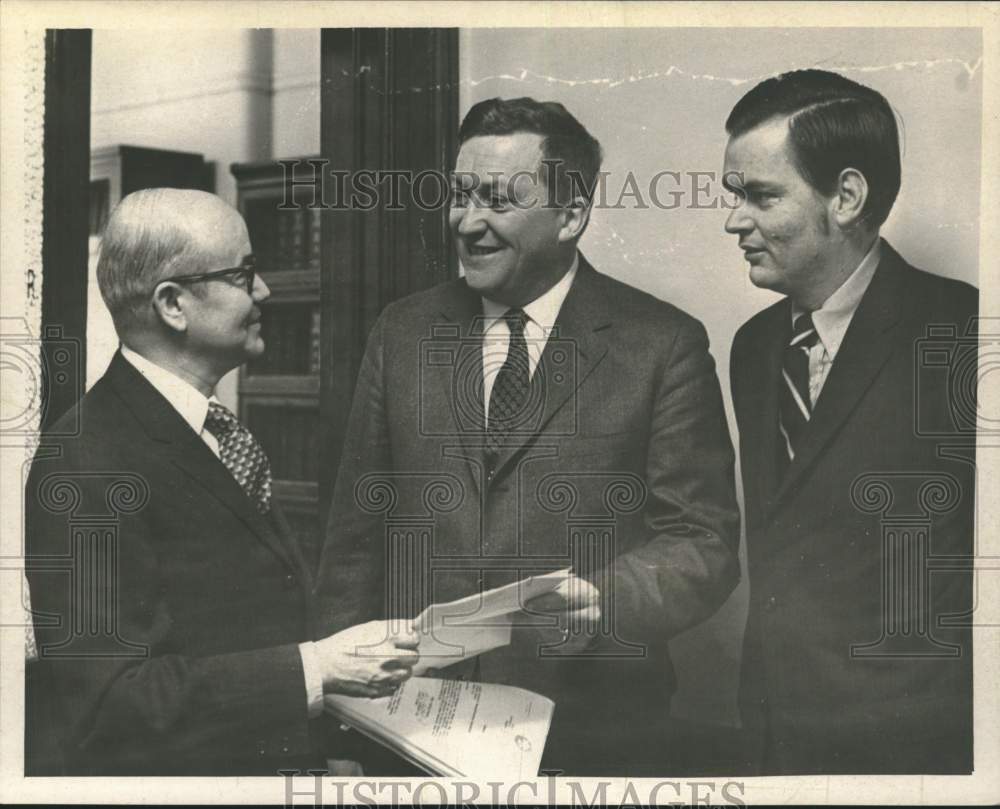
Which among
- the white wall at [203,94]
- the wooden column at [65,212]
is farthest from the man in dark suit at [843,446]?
the wooden column at [65,212]

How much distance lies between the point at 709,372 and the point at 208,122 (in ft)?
4.37

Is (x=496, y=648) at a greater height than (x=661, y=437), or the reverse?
(x=661, y=437)

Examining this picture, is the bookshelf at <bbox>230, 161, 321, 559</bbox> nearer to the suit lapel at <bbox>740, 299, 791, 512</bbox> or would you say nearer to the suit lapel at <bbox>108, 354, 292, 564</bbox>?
the suit lapel at <bbox>108, 354, 292, 564</bbox>

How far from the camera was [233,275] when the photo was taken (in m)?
2.86

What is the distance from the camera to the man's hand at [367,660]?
2855 mm

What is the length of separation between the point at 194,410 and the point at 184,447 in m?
0.09

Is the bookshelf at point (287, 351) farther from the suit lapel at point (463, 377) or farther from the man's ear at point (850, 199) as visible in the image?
the man's ear at point (850, 199)

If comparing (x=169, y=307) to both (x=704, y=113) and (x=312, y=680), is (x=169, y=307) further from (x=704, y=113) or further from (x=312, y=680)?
(x=704, y=113)

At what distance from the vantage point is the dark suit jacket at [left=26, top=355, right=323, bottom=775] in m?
2.83

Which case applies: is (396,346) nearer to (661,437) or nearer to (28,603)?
(661,437)

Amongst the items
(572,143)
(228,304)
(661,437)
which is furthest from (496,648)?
(572,143)

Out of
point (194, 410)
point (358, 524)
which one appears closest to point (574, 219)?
point (358, 524)

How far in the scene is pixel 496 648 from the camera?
112 inches

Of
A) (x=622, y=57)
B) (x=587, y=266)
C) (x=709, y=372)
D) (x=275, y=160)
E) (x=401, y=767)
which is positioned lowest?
(x=401, y=767)
